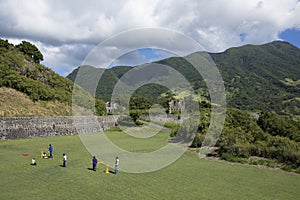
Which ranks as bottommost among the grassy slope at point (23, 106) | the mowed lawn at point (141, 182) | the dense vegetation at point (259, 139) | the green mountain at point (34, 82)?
the mowed lawn at point (141, 182)

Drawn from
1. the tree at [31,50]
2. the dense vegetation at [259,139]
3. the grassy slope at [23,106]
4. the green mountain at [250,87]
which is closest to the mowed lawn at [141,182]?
the dense vegetation at [259,139]

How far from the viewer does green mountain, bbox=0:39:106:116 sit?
45.4 m

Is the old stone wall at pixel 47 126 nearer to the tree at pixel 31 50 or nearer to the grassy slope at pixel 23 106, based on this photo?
the grassy slope at pixel 23 106

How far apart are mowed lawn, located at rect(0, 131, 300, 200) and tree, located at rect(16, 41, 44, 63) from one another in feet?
139

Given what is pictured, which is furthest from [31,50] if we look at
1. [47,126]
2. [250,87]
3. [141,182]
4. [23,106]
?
[250,87]

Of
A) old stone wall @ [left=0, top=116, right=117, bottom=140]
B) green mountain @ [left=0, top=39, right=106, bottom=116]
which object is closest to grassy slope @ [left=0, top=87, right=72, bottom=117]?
green mountain @ [left=0, top=39, right=106, bottom=116]

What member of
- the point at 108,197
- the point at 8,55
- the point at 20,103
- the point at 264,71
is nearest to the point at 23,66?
the point at 8,55

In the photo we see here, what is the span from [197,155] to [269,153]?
5946 millimetres

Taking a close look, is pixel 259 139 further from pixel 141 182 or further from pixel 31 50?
pixel 31 50

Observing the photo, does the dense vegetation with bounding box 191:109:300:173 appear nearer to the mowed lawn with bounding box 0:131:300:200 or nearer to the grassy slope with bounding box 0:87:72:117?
the mowed lawn with bounding box 0:131:300:200

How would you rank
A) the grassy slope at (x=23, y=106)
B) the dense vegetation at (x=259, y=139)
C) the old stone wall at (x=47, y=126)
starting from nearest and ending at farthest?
the dense vegetation at (x=259, y=139) < the old stone wall at (x=47, y=126) < the grassy slope at (x=23, y=106)

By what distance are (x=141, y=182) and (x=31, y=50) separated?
52.1 metres

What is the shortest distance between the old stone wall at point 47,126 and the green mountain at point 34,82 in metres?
6.96

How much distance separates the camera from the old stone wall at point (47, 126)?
2997cm
